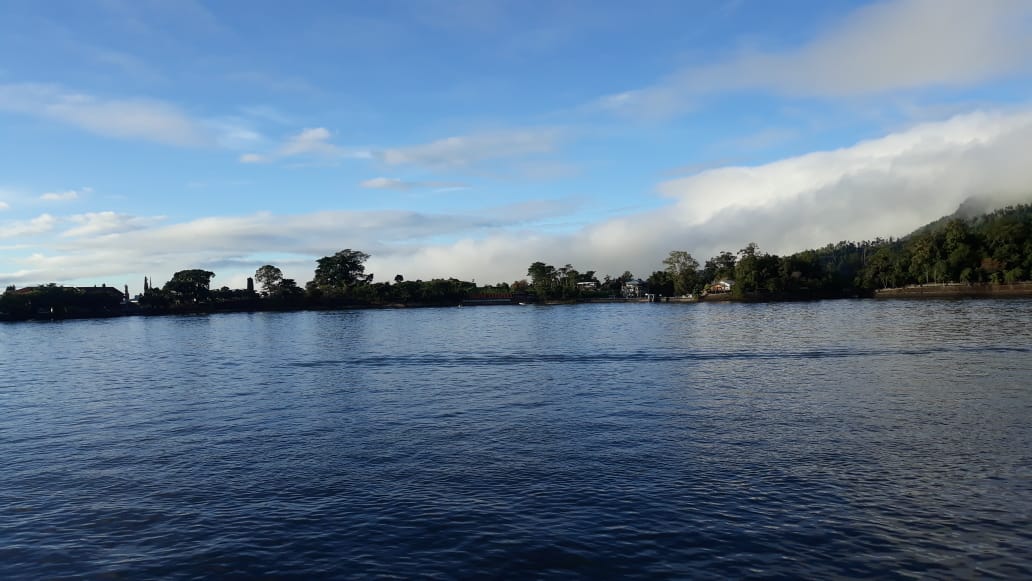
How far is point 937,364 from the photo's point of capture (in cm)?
4381

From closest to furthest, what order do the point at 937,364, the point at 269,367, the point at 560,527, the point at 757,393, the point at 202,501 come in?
the point at 560,527 → the point at 202,501 → the point at 757,393 → the point at 937,364 → the point at 269,367

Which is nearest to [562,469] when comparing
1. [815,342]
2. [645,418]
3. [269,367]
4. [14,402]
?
[645,418]

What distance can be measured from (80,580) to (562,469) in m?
13.6

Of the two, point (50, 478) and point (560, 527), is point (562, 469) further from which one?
point (50, 478)

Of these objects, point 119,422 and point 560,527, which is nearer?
point 560,527

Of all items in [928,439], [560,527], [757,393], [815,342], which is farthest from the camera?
[815,342]

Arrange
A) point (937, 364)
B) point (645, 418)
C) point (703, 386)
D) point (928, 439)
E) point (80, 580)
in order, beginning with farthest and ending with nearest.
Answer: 1. point (937, 364)
2. point (703, 386)
3. point (645, 418)
4. point (928, 439)
5. point (80, 580)

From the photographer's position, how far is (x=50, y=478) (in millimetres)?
22328

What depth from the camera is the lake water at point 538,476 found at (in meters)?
14.7

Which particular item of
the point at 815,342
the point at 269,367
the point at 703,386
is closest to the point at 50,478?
the point at 703,386

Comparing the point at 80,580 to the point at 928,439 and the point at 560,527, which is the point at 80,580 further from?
the point at 928,439

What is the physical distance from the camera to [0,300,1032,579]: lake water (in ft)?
48.2

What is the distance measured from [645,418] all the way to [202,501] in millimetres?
18766

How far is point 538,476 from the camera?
20594 millimetres
